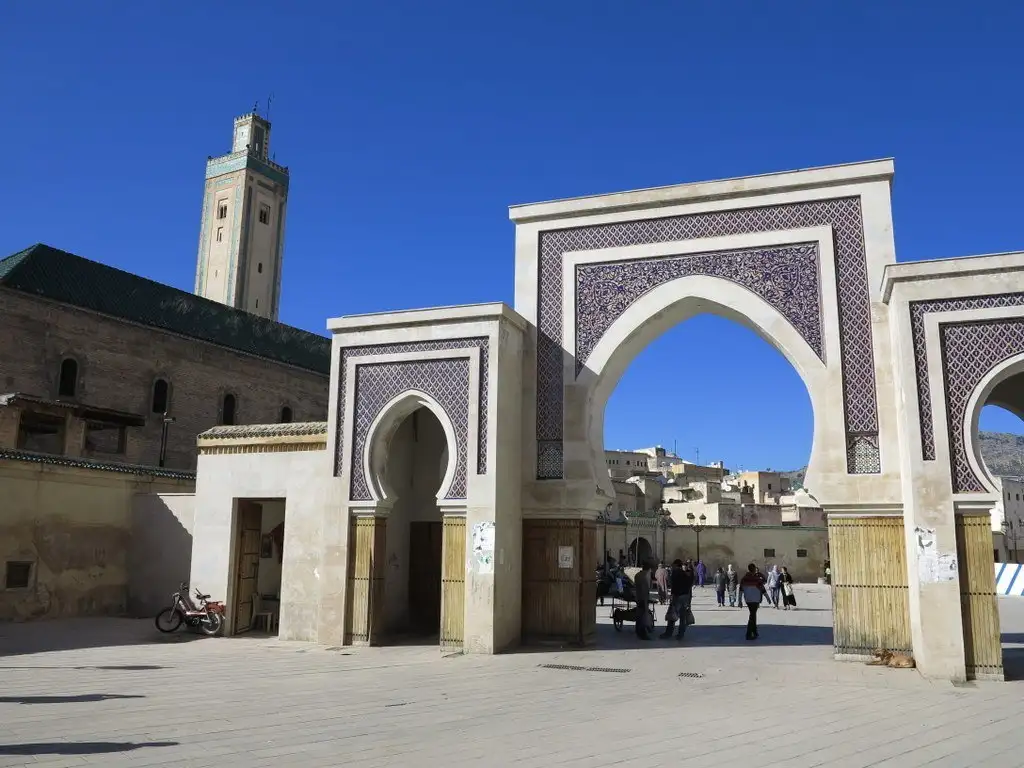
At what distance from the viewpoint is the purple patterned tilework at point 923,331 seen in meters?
8.97

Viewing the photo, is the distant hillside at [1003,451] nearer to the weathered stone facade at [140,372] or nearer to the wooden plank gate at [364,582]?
the weathered stone facade at [140,372]

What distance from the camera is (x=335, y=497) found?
1155 cm

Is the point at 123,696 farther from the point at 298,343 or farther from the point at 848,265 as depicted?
the point at 298,343

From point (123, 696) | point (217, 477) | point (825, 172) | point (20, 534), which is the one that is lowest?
point (123, 696)

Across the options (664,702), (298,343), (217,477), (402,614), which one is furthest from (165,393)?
(664,702)

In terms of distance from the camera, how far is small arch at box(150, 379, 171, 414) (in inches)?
1016

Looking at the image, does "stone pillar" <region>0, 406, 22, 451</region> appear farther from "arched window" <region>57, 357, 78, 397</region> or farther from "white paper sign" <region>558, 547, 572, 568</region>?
"white paper sign" <region>558, 547, 572, 568</region>

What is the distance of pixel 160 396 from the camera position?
26031 mm

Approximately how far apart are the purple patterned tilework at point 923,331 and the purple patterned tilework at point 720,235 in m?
0.87

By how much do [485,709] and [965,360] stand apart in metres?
6.20

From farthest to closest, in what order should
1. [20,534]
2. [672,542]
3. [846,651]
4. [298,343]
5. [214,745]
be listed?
[672,542], [298,343], [20,534], [846,651], [214,745]

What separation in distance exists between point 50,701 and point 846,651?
26.1 feet

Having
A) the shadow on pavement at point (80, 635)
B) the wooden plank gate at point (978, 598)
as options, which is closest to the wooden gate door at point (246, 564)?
the shadow on pavement at point (80, 635)

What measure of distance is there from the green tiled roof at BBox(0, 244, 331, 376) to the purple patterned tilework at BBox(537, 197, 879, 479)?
17121mm
